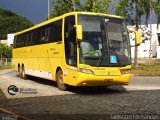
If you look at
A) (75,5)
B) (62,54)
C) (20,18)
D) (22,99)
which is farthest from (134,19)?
(20,18)

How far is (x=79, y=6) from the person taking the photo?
40.3 m

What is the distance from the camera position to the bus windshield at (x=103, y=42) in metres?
16.7

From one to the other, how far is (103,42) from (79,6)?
2385 cm

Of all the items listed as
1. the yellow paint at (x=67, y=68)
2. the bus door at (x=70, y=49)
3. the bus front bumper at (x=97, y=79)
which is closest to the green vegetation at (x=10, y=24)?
the yellow paint at (x=67, y=68)

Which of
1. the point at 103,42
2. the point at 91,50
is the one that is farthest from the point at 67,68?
the point at 103,42

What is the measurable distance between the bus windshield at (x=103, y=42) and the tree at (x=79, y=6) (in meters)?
19.6

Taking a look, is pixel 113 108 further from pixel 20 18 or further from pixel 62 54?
pixel 20 18

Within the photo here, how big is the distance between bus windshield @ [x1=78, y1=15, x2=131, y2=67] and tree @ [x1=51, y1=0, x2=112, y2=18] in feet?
64.2

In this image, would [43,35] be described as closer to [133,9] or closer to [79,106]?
[79,106]

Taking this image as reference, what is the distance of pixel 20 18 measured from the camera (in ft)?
396

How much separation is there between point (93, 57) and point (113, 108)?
4.28 meters

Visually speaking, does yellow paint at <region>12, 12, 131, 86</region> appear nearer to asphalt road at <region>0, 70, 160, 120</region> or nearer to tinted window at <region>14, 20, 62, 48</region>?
tinted window at <region>14, 20, 62, 48</region>

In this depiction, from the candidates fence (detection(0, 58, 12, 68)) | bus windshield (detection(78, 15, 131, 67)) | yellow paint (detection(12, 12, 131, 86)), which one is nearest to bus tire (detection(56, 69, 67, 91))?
yellow paint (detection(12, 12, 131, 86))

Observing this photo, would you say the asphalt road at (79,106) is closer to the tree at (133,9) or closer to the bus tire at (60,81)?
the bus tire at (60,81)
